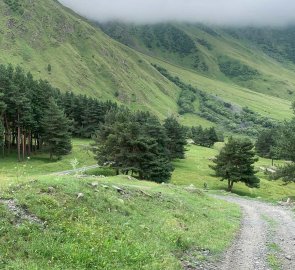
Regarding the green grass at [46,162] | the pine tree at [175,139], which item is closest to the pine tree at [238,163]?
the green grass at [46,162]

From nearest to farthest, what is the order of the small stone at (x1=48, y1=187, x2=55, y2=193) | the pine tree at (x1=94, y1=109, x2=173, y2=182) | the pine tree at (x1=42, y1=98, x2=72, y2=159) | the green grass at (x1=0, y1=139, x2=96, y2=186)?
the small stone at (x1=48, y1=187, x2=55, y2=193), the pine tree at (x1=94, y1=109, x2=173, y2=182), the green grass at (x1=0, y1=139, x2=96, y2=186), the pine tree at (x1=42, y1=98, x2=72, y2=159)

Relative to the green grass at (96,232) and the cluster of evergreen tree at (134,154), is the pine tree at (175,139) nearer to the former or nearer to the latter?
the cluster of evergreen tree at (134,154)

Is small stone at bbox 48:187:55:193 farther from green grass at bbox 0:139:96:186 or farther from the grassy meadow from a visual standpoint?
green grass at bbox 0:139:96:186

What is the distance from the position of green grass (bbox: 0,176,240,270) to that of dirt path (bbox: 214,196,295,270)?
100 centimetres

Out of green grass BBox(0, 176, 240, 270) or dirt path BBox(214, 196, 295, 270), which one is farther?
dirt path BBox(214, 196, 295, 270)

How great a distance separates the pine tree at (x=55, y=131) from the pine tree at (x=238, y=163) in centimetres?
4069

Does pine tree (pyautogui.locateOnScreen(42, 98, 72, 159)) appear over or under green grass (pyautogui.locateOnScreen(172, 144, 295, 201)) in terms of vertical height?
over

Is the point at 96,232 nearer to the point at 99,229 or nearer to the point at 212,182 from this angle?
the point at 99,229

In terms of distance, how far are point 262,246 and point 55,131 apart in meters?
81.7

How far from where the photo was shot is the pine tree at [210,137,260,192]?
7925 centimetres

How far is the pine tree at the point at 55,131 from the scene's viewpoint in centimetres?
9912

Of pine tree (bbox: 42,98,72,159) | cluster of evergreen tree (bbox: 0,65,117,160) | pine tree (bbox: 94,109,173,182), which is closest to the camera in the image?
pine tree (bbox: 94,109,173,182)

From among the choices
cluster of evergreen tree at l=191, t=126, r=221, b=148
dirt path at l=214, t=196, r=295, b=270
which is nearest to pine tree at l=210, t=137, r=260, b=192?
dirt path at l=214, t=196, r=295, b=270

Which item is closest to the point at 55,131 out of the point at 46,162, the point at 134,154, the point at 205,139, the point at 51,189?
the point at 46,162
